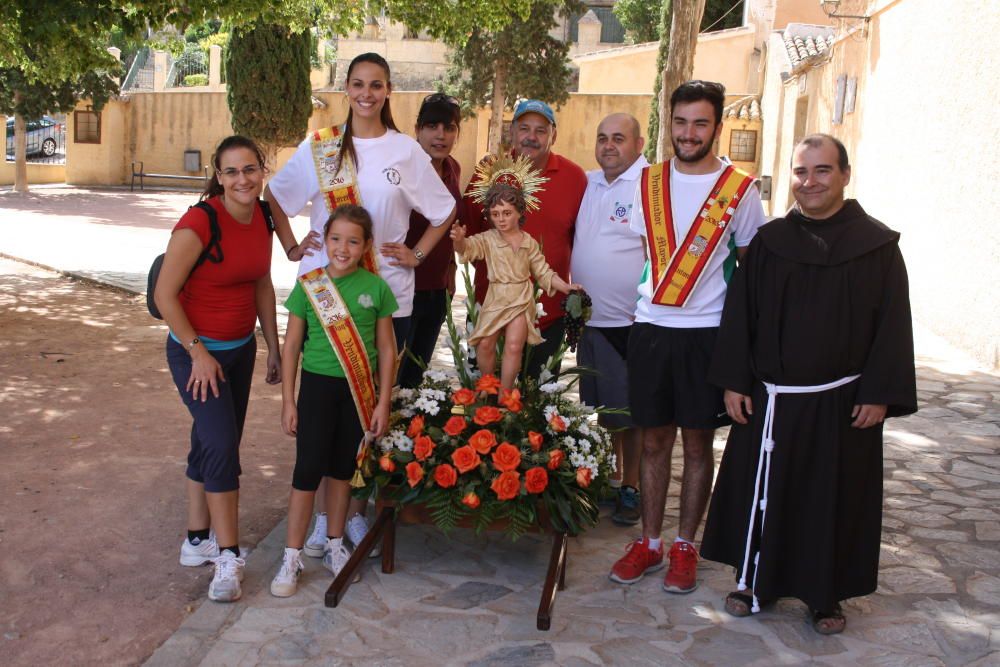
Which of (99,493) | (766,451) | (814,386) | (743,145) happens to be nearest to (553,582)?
(766,451)

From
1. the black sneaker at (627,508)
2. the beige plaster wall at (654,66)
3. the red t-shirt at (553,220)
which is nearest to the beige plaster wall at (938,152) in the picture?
the black sneaker at (627,508)

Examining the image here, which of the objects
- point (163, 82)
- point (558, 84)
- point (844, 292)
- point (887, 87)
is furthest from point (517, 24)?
point (844, 292)

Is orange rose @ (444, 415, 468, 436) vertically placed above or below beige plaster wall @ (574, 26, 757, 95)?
below

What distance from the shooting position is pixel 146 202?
27.0 metres

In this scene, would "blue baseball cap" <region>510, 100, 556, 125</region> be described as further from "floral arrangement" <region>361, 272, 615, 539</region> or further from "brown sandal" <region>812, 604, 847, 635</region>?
"brown sandal" <region>812, 604, 847, 635</region>

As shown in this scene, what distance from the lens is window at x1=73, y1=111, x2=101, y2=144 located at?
3341 cm

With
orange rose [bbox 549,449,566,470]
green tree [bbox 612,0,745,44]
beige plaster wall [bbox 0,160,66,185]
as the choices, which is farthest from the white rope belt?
green tree [bbox 612,0,745,44]

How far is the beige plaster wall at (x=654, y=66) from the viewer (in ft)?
99.3

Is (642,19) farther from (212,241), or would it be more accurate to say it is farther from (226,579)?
(226,579)

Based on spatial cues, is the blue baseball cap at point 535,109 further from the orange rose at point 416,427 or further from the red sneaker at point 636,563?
the red sneaker at point 636,563

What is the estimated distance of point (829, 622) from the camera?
13.0 feet

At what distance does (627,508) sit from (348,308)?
1.95 metres

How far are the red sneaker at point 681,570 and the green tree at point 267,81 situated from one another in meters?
20.9

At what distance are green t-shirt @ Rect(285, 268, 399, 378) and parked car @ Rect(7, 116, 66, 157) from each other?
35.7 metres
